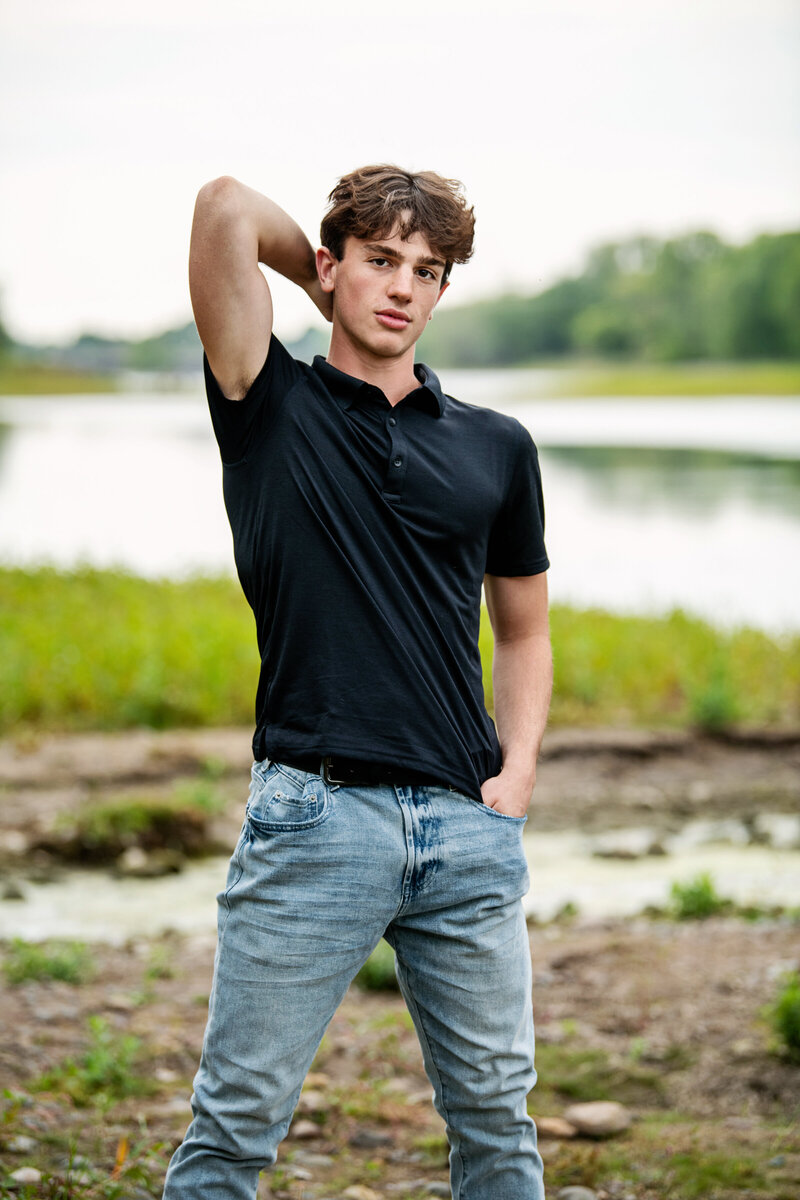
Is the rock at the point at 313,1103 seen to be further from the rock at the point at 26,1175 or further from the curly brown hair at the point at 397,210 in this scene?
the curly brown hair at the point at 397,210

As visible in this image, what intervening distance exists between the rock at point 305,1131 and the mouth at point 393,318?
8.69ft

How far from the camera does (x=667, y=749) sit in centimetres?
905

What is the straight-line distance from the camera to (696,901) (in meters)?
6.05

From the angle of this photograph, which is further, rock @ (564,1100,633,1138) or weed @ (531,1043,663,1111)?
weed @ (531,1043,663,1111)

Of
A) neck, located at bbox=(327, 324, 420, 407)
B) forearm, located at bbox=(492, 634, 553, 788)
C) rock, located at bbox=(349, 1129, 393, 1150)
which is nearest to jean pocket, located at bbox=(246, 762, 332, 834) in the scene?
forearm, located at bbox=(492, 634, 553, 788)

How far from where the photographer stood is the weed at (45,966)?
5.08 metres

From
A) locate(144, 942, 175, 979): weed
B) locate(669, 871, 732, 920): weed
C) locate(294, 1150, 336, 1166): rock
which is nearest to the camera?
locate(294, 1150, 336, 1166): rock

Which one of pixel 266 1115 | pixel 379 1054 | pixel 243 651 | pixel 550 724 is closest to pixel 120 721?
pixel 243 651

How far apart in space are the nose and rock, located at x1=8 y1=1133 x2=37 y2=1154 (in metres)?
2.59

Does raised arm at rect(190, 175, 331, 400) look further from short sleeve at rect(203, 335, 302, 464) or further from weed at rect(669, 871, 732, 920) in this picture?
weed at rect(669, 871, 732, 920)

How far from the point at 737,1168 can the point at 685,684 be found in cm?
684

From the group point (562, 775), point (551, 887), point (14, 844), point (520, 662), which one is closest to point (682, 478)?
point (562, 775)

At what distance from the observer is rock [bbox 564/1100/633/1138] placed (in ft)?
12.7

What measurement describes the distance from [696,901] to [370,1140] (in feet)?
8.76
